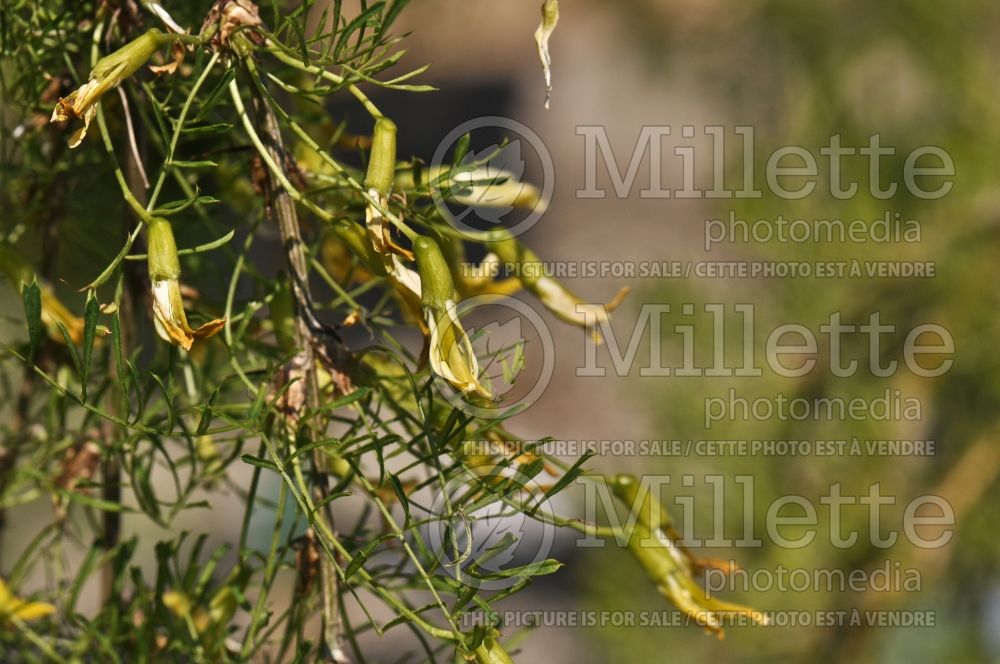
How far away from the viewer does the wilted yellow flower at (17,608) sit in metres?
0.28

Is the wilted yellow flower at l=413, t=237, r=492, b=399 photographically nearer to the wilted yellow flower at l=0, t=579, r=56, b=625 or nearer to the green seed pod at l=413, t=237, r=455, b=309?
the green seed pod at l=413, t=237, r=455, b=309

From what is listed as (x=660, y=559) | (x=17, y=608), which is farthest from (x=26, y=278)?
(x=660, y=559)

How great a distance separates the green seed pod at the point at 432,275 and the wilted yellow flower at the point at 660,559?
10 cm

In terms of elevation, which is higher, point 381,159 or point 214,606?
point 381,159

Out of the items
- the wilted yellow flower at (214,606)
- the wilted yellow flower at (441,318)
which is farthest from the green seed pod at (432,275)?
the wilted yellow flower at (214,606)

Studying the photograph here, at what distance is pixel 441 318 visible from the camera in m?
0.20

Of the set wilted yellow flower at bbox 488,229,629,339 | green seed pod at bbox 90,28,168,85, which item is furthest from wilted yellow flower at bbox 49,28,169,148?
wilted yellow flower at bbox 488,229,629,339

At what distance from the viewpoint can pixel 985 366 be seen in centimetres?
63

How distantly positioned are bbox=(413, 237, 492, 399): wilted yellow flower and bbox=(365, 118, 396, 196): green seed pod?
0.02m

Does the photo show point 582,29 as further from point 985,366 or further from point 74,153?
point 74,153

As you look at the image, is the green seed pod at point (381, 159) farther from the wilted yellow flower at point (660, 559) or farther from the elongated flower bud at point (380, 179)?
the wilted yellow flower at point (660, 559)

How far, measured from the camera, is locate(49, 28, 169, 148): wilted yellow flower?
19cm

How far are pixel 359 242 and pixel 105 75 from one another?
0.06 meters

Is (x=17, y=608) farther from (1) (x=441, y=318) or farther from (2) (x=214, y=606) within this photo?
(1) (x=441, y=318)
